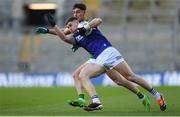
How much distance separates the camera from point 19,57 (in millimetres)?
33500

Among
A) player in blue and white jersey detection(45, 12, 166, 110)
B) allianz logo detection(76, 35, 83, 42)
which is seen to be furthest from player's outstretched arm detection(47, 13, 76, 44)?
allianz logo detection(76, 35, 83, 42)

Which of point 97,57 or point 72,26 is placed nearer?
point 97,57

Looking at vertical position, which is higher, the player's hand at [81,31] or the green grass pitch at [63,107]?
A: the player's hand at [81,31]

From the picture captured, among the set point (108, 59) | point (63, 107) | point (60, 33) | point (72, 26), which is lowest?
point (63, 107)

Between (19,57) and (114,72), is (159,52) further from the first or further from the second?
(114,72)

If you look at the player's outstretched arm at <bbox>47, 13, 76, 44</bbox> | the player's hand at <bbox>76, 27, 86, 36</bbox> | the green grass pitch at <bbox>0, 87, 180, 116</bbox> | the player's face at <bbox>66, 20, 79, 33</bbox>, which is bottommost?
the green grass pitch at <bbox>0, 87, 180, 116</bbox>

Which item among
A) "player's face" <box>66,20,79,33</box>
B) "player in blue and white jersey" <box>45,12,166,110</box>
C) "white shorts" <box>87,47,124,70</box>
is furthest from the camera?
"player's face" <box>66,20,79,33</box>

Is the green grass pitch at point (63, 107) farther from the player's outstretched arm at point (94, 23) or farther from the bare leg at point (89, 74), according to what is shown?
the player's outstretched arm at point (94, 23)

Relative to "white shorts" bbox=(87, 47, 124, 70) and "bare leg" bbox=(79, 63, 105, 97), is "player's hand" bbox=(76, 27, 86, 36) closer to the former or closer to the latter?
"white shorts" bbox=(87, 47, 124, 70)

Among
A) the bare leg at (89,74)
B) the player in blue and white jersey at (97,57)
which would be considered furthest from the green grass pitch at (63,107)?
the player in blue and white jersey at (97,57)

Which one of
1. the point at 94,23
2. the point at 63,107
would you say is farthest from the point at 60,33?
the point at 63,107

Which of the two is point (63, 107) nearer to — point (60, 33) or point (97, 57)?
point (97, 57)

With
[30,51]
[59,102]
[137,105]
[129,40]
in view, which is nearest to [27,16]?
[30,51]

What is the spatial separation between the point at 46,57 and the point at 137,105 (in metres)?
16.4
